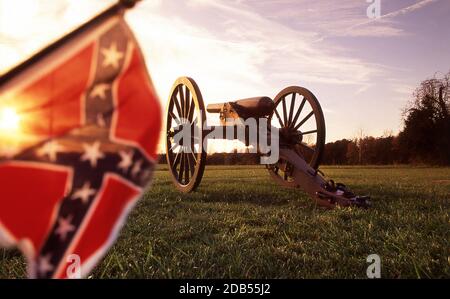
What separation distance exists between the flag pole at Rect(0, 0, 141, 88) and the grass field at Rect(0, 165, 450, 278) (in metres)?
1.31

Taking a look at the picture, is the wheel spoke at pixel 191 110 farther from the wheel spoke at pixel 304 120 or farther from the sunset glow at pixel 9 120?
the sunset glow at pixel 9 120

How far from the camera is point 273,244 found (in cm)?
288

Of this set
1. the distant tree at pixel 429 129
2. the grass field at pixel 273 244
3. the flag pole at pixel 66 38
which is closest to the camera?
the flag pole at pixel 66 38

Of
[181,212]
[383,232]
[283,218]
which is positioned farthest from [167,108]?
[383,232]

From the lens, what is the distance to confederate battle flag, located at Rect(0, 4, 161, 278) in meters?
1.33

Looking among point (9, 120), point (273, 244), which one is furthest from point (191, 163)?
point (9, 120)

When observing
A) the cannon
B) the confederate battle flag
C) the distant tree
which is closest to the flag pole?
the confederate battle flag

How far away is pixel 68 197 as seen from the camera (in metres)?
1.44

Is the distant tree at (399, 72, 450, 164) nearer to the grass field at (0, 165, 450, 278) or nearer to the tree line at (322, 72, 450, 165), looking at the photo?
the tree line at (322, 72, 450, 165)

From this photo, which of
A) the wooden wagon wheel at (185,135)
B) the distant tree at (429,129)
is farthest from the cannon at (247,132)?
the distant tree at (429,129)

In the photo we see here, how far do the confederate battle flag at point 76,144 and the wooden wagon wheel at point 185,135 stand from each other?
3.46 meters

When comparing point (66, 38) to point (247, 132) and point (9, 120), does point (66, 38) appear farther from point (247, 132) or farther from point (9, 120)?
point (247, 132)

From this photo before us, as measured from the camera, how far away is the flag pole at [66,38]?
1.28 metres
